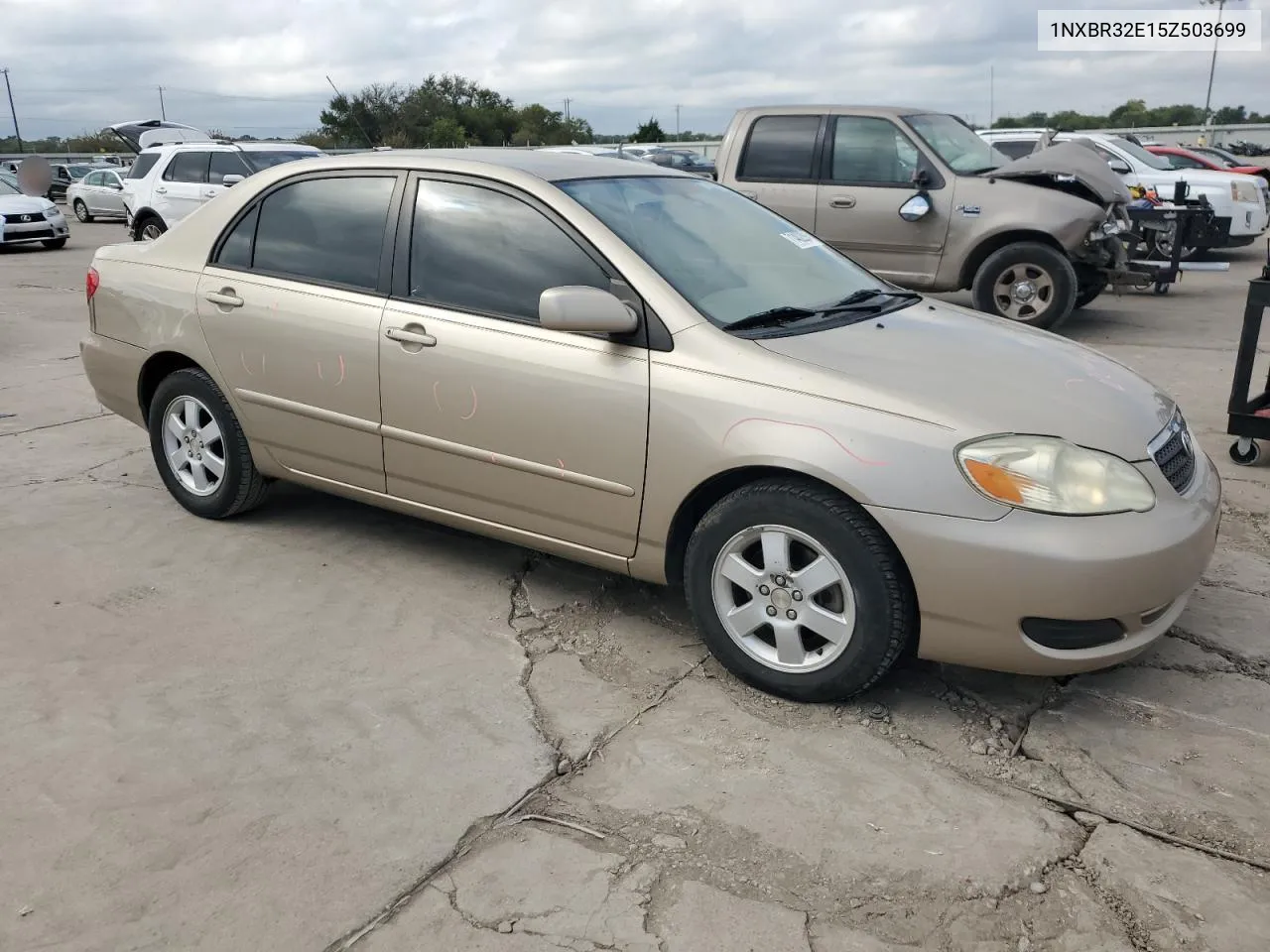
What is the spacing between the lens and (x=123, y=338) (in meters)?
5.00

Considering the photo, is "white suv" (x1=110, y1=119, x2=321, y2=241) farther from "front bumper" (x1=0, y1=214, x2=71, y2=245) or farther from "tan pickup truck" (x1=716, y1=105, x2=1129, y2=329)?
"tan pickup truck" (x1=716, y1=105, x2=1129, y2=329)

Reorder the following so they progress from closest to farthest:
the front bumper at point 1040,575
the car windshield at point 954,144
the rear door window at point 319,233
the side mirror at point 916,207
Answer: the front bumper at point 1040,575
the rear door window at point 319,233
the side mirror at point 916,207
the car windshield at point 954,144

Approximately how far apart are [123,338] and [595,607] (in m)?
2.58

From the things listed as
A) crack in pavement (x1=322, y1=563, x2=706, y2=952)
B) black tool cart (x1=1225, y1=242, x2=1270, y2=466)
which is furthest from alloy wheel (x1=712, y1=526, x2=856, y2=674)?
black tool cart (x1=1225, y1=242, x2=1270, y2=466)

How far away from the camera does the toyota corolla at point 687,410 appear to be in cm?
307

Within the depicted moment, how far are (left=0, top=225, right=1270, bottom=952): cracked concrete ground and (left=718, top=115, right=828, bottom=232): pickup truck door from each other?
599cm

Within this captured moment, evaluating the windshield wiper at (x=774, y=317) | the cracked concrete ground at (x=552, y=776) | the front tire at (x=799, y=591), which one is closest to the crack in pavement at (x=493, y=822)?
the cracked concrete ground at (x=552, y=776)

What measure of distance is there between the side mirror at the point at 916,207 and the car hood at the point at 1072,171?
0.62m

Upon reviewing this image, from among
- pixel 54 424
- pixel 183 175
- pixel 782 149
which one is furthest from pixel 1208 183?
pixel 183 175

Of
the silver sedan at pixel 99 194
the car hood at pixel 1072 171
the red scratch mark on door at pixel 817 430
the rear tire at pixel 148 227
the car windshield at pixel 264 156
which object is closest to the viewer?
the red scratch mark on door at pixel 817 430

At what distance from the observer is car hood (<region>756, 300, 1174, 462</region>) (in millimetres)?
3170

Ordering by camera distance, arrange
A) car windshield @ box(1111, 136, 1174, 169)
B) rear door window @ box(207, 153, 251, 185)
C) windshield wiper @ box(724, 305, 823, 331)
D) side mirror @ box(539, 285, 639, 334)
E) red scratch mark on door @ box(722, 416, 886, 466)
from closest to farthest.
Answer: red scratch mark on door @ box(722, 416, 886, 466), side mirror @ box(539, 285, 639, 334), windshield wiper @ box(724, 305, 823, 331), car windshield @ box(1111, 136, 1174, 169), rear door window @ box(207, 153, 251, 185)

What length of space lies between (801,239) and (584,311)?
4.59 feet

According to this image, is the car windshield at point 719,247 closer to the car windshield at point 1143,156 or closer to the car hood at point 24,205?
the car windshield at point 1143,156
